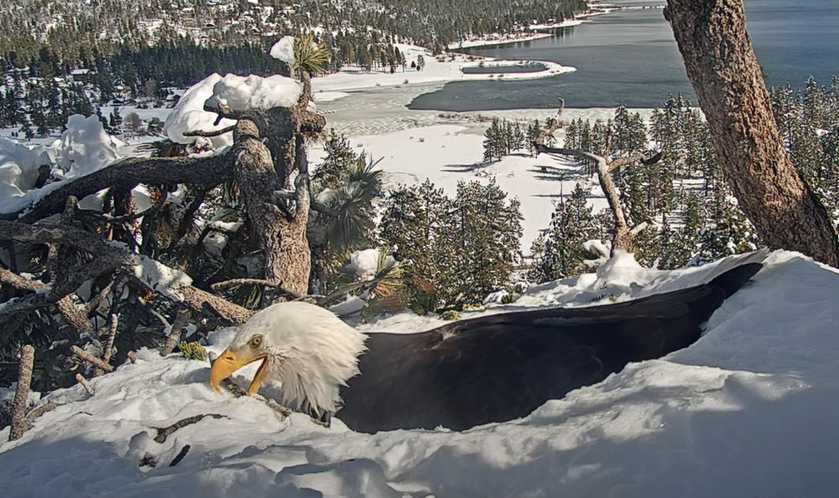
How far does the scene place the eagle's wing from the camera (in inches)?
90.3

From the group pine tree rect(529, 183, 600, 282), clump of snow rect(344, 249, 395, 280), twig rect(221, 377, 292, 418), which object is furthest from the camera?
pine tree rect(529, 183, 600, 282)

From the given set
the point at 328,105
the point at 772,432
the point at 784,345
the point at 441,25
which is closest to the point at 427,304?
the point at 784,345

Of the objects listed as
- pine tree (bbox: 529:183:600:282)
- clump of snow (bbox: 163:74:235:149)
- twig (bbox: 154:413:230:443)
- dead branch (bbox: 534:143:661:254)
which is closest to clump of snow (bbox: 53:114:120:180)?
clump of snow (bbox: 163:74:235:149)

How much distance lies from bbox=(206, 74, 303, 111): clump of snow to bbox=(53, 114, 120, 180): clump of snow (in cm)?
119

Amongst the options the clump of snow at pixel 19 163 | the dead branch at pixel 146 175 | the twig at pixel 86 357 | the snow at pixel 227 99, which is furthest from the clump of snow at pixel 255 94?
the twig at pixel 86 357

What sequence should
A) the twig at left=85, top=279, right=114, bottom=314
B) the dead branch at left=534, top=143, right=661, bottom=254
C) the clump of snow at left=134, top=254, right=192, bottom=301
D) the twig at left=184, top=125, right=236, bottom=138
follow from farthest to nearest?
the dead branch at left=534, top=143, right=661, bottom=254, the twig at left=184, top=125, right=236, bottom=138, the twig at left=85, top=279, right=114, bottom=314, the clump of snow at left=134, top=254, right=192, bottom=301

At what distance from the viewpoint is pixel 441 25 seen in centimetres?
14838

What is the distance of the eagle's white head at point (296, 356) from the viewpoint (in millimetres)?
Result: 2727

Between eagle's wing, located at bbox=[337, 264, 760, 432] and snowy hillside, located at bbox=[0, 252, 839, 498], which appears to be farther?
eagle's wing, located at bbox=[337, 264, 760, 432]

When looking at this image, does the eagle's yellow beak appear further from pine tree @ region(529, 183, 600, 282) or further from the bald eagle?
pine tree @ region(529, 183, 600, 282)

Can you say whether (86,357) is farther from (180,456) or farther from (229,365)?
(180,456)

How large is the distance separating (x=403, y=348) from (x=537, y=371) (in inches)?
28.2

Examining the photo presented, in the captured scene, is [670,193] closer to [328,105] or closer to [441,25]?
[328,105]

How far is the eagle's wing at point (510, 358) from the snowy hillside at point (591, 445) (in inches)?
9.6
